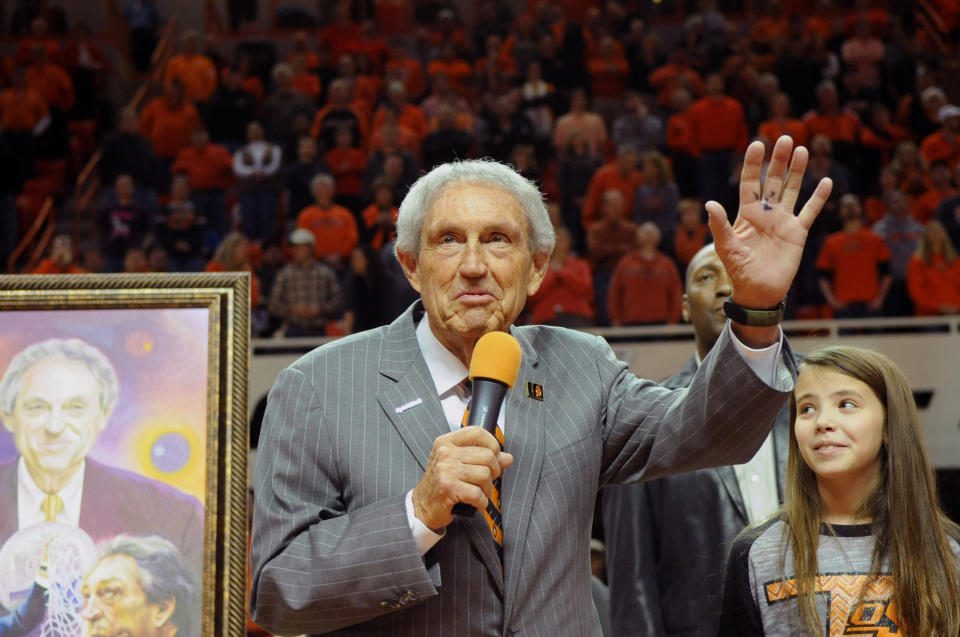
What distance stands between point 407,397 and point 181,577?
766mm

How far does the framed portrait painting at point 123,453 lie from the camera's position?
248 centimetres

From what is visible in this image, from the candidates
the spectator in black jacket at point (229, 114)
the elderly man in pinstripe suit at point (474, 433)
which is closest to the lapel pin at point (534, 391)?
the elderly man in pinstripe suit at point (474, 433)

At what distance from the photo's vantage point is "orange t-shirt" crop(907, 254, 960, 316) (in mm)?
8445

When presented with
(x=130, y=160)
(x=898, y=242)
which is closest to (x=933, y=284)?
(x=898, y=242)

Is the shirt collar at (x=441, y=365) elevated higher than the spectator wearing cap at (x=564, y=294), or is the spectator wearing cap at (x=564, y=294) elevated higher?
the spectator wearing cap at (x=564, y=294)

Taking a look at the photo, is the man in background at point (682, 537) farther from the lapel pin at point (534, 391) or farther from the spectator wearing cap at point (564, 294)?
the spectator wearing cap at point (564, 294)

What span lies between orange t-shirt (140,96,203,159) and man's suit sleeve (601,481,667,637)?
8.50m

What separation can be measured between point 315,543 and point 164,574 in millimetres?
758

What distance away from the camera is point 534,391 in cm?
211

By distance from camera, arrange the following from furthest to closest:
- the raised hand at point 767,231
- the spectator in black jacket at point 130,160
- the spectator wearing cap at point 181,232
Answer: the spectator in black jacket at point 130,160, the spectator wearing cap at point 181,232, the raised hand at point 767,231

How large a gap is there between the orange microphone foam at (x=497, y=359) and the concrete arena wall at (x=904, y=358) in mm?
6399

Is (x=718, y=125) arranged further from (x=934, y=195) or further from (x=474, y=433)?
(x=474, y=433)

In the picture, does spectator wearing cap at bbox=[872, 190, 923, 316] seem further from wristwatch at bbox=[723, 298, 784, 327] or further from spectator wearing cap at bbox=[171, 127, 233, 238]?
A: wristwatch at bbox=[723, 298, 784, 327]

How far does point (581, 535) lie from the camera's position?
2.04m
